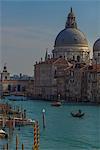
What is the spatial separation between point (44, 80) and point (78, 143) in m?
17.7

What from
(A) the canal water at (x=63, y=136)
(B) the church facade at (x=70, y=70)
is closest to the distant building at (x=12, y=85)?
(B) the church facade at (x=70, y=70)

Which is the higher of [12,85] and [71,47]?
[71,47]

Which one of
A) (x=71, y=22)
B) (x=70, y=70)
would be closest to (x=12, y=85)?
(x=71, y=22)

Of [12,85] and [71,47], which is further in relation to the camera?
[12,85]

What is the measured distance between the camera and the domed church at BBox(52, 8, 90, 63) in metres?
26.3

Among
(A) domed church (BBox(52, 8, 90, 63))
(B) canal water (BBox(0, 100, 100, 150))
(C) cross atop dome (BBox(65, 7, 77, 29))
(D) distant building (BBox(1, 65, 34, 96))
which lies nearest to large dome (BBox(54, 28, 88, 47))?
(A) domed church (BBox(52, 8, 90, 63))

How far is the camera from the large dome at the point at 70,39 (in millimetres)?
26289

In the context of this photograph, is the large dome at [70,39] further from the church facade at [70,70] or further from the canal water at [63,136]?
the canal water at [63,136]

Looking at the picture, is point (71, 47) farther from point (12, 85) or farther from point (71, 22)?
point (12, 85)

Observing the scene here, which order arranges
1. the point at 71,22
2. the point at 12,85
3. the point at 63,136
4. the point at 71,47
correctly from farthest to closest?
the point at 12,85, the point at 71,22, the point at 71,47, the point at 63,136

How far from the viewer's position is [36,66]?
26.5 meters

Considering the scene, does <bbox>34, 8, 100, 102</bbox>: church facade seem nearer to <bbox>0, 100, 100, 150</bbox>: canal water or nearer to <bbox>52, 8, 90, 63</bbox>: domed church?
<bbox>52, 8, 90, 63</bbox>: domed church

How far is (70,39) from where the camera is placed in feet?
86.4

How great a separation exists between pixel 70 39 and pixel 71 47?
0.37m
